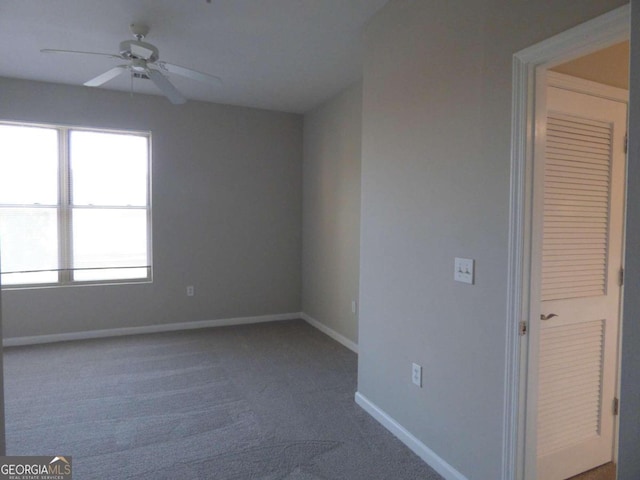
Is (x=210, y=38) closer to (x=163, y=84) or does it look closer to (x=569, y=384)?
(x=163, y=84)

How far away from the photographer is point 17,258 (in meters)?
4.30

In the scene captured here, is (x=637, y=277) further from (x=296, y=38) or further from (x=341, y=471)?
(x=296, y=38)

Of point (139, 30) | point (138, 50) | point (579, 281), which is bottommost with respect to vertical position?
point (579, 281)

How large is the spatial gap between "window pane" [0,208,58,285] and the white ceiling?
4.66 ft

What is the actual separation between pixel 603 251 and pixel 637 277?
55.0 inches

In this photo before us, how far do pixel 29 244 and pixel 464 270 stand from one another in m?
4.49

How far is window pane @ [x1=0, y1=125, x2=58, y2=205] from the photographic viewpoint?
165 inches

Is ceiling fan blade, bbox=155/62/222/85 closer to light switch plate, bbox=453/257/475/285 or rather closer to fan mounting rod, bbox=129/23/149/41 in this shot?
fan mounting rod, bbox=129/23/149/41

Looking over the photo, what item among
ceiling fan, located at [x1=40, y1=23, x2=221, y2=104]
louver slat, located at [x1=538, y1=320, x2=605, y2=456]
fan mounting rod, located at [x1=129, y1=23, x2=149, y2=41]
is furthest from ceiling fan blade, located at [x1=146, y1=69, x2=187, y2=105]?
louver slat, located at [x1=538, y1=320, x2=605, y2=456]

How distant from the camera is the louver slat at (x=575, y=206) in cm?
202

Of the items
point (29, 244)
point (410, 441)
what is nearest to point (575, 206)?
point (410, 441)

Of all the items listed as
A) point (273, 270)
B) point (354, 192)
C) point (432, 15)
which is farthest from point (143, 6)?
point (273, 270)

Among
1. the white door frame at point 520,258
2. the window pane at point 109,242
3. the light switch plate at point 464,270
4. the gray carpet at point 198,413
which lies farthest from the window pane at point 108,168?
the white door frame at point 520,258

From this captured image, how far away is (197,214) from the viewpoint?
5.01 metres
